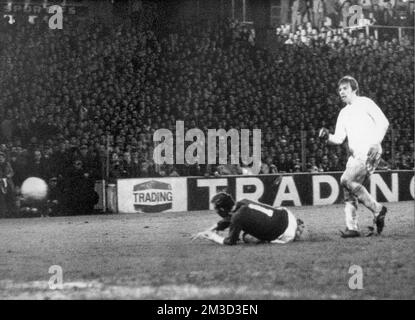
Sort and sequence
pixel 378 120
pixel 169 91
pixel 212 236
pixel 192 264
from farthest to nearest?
pixel 169 91 → pixel 378 120 → pixel 212 236 → pixel 192 264

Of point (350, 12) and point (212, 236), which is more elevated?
point (350, 12)

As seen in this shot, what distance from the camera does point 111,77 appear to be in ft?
52.7

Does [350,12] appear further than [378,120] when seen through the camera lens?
Yes

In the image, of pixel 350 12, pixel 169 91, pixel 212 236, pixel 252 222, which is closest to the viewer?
pixel 252 222

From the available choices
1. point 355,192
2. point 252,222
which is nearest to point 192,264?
point 252,222

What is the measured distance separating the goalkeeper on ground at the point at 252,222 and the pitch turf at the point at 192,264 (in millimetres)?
168

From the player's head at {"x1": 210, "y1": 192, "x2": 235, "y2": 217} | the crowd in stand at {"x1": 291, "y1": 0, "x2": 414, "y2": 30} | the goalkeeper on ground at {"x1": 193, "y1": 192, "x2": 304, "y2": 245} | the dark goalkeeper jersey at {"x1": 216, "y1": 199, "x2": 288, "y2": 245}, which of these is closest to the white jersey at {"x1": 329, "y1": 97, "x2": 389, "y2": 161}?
the goalkeeper on ground at {"x1": 193, "y1": 192, "x2": 304, "y2": 245}

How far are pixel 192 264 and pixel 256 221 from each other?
1.20 metres

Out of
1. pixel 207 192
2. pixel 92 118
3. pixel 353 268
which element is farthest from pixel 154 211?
pixel 353 268

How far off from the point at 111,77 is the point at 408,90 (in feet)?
23.7

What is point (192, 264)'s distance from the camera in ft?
29.1

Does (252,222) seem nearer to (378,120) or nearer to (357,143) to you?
(357,143)
